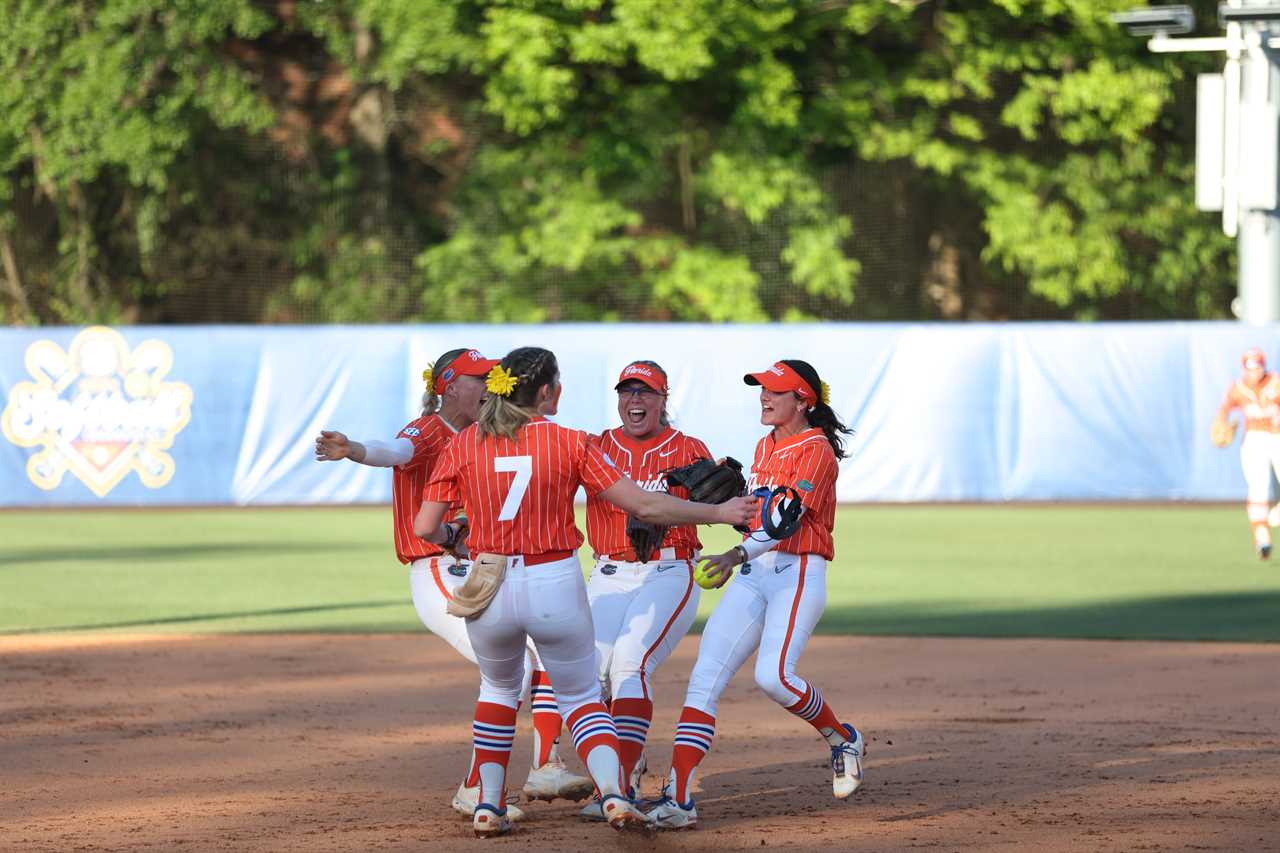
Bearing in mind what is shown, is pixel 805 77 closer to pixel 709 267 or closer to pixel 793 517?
pixel 709 267

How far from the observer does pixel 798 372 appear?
750cm

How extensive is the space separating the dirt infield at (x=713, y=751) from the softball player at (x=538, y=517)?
553 millimetres

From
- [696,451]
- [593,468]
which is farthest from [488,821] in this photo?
[696,451]

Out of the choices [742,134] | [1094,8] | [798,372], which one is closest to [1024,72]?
[1094,8]

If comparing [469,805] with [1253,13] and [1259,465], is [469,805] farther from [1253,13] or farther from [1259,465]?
[1253,13]

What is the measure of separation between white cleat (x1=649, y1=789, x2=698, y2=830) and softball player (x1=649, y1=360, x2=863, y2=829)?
40mm

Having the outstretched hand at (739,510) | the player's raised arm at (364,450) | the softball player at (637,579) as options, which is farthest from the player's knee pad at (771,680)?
the player's raised arm at (364,450)

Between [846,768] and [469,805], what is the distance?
1.56 metres

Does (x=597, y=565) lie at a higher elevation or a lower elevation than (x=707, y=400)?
higher

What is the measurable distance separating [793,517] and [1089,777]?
2.31m

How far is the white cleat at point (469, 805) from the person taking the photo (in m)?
7.22

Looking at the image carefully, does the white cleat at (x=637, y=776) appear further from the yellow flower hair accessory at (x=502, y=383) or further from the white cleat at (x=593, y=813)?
the yellow flower hair accessory at (x=502, y=383)

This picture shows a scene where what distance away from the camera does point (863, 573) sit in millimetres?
17641

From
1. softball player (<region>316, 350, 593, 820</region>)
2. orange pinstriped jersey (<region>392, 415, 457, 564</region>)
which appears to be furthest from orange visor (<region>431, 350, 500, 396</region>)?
orange pinstriped jersey (<region>392, 415, 457, 564</region>)
